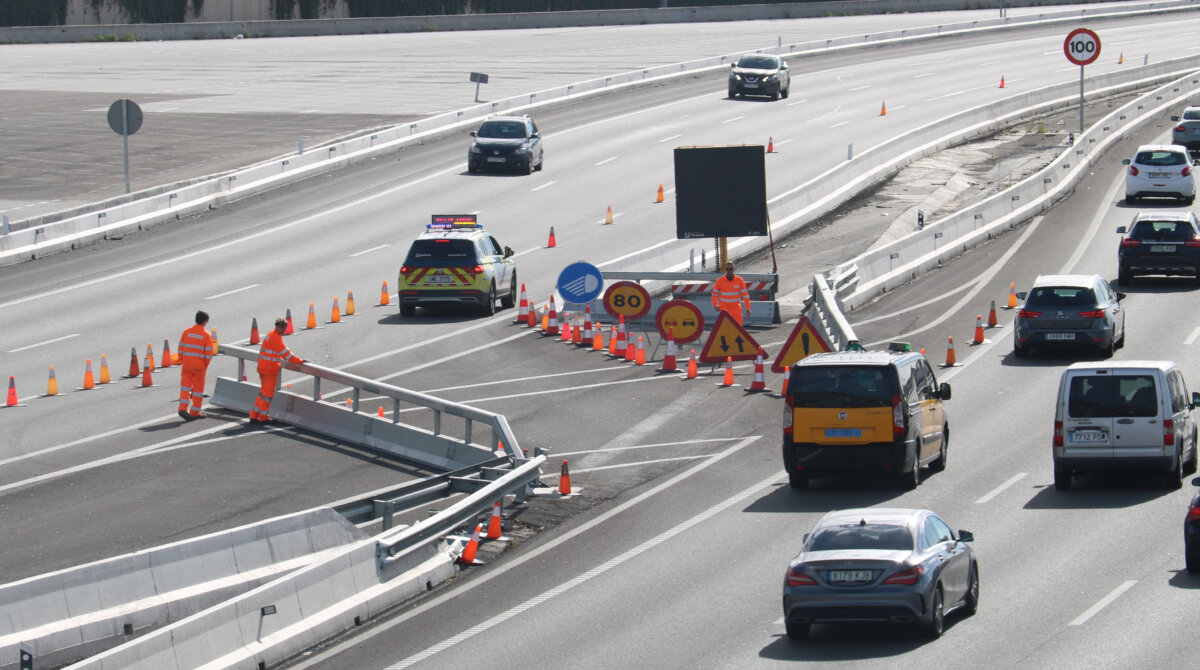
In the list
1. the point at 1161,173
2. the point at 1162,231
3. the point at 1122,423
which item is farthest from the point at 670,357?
the point at 1161,173

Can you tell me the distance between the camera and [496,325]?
3288 cm

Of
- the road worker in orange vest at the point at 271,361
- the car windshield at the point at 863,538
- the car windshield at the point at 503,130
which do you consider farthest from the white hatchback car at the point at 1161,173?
the car windshield at the point at 863,538

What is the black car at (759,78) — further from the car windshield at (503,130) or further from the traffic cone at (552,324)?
the traffic cone at (552,324)

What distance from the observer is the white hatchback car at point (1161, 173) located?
44.2 meters

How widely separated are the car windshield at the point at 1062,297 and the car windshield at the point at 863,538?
50.6 feet

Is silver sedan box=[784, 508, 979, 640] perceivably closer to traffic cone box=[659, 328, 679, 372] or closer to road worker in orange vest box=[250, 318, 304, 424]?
road worker in orange vest box=[250, 318, 304, 424]

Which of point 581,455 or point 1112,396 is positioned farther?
point 581,455

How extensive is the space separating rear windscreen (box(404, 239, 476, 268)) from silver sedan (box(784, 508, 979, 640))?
19318mm

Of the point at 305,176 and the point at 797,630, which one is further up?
the point at 305,176

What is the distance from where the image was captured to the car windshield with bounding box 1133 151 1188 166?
44250 mm

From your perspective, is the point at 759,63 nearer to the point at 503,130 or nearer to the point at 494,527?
the point at 503,130

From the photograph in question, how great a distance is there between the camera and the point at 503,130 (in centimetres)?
5241

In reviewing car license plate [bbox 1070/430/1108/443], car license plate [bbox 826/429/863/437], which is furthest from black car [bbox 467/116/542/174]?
car license plate [bbox 1070/430/1108/443]

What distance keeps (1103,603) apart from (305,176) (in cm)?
3945
